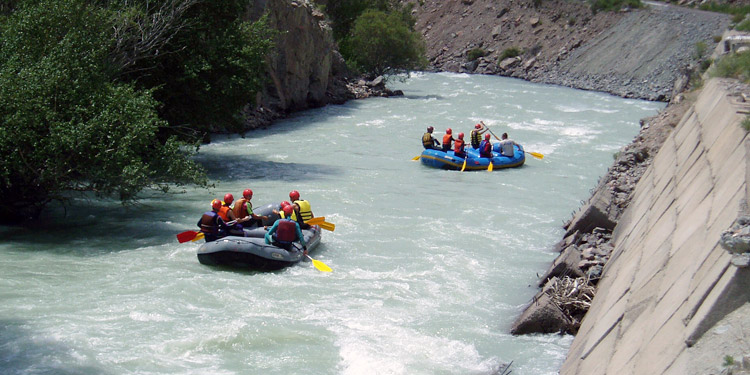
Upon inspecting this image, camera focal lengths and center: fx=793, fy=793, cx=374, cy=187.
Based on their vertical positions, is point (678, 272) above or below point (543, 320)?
above

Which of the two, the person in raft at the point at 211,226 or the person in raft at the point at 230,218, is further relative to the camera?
the person in raft at the point at 230,218

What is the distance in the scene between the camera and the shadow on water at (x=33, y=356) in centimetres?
824

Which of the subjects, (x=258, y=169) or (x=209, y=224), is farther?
(x=258, y=169)

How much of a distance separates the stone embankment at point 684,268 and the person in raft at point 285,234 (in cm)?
447

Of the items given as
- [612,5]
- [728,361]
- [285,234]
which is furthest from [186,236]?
[612,5]

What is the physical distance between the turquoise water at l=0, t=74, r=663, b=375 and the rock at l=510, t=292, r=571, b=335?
0.65 feet

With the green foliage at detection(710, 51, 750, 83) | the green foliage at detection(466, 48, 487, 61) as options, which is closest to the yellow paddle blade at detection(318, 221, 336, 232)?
the green foliage at detection(710, 51, 750, 83)

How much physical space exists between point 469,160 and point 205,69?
24.9 feet

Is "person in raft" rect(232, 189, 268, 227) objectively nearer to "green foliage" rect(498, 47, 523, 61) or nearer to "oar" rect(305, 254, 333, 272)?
"oar" rect(305, 254, 333, 272)

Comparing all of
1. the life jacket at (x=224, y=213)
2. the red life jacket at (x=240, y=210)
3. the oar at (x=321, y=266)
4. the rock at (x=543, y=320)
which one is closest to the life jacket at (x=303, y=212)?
the red life jacket at (x=240, y=210)

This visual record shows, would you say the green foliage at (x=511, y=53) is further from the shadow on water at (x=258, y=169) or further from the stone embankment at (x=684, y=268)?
→ the stone embankment at (x=684, y=268)

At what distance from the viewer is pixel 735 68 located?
45.0ft

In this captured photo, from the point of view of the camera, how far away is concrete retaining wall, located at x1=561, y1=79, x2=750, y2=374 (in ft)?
16.9

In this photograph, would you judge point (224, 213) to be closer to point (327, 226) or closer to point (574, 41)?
point (327, 226)
